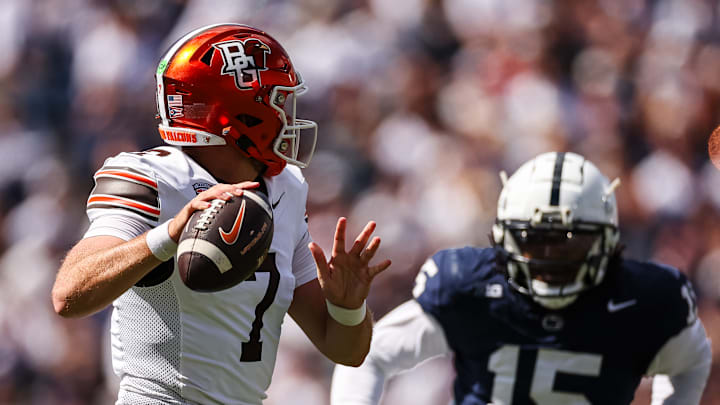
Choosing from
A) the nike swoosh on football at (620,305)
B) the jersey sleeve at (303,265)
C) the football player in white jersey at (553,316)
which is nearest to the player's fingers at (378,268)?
the jersey sleeve at (303,265)

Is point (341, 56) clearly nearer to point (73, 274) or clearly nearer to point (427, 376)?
point (427, 376)

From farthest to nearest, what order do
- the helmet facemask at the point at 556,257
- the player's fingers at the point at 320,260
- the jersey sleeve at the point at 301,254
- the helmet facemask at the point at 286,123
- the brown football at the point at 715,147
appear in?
the brown football at the point at 715,147 → the helmet facemask at the point at 556,257 → the jersey sleeve at the point at 301,254 → the helmet facemask at the point at 286,123 → the player's fingers at the point at 320,260

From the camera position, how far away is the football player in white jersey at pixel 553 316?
2.86 m

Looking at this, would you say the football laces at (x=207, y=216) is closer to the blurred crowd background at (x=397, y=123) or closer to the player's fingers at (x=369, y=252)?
the player's fingers at (x=369, y=252)

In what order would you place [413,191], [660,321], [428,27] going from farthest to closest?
[428,27], [413,191], [660,321]

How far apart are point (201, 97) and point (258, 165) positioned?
0.22m

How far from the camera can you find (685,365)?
2.91m

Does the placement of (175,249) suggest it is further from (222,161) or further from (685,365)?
(685,365)

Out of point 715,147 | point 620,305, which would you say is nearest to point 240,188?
point 620,305

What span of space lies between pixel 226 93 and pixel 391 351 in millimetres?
1141

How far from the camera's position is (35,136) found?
219 inches

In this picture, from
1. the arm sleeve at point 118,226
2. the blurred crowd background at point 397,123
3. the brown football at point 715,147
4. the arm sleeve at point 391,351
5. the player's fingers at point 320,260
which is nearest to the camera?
the arm sleeve at point 118,226

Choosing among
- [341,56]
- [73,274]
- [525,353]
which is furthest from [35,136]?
[73,274]

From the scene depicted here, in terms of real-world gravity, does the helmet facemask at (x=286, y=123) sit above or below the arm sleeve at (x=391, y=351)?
above
